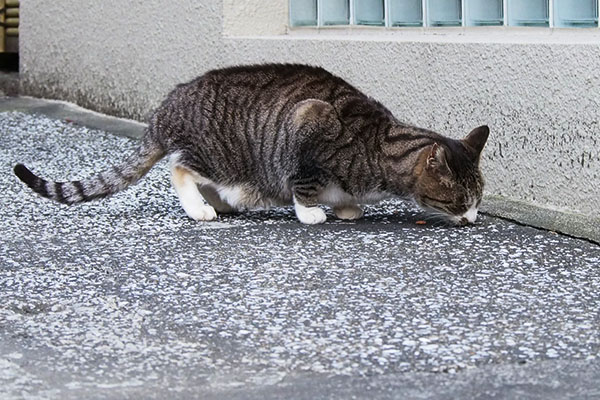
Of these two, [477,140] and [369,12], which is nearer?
[477,140]

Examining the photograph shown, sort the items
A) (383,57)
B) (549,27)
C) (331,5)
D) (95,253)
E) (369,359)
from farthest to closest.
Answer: (331,5) < (383,57) < (549,27) < (95,253) < (369,359)

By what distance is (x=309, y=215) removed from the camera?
18.3 ft

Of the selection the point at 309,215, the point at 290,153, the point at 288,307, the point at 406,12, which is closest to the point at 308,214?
the point at 309,215

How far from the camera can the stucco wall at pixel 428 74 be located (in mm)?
5574

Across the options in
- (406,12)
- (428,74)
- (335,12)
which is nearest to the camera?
(428,74)

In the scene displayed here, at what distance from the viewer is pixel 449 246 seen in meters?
5.04

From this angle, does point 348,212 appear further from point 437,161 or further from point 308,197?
point 437,161

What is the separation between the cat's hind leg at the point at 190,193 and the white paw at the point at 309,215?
0.46 metres

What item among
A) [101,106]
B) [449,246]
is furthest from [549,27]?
[101,106]

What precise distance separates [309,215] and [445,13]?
169cm

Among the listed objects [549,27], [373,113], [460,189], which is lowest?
[460,189]

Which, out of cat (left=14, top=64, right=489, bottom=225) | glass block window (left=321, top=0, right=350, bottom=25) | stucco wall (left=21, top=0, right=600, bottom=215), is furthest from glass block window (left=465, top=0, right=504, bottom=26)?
glass block window (left=321, top=0, right=350, bottom=25)

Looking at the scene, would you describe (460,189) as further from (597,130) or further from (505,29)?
(505,29)

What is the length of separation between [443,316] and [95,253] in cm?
173
